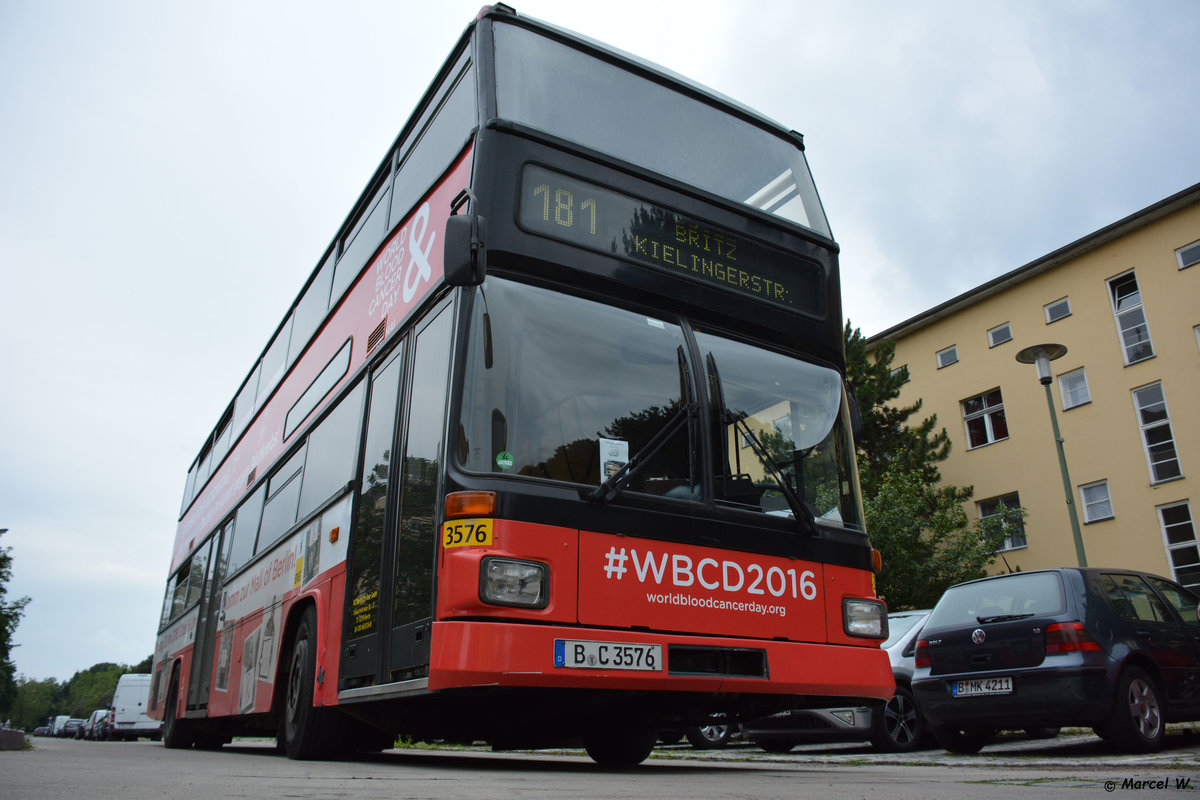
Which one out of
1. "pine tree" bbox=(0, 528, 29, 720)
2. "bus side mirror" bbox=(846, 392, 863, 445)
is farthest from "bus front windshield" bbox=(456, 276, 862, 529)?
"pine tree" bbox=(0, 528, 29, 720)

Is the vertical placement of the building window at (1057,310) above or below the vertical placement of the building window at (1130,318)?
above

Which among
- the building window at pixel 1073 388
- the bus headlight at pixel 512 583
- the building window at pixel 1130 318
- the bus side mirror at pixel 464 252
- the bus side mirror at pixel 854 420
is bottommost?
the bus headlight at pixel 512 583

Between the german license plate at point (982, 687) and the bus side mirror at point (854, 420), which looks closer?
the bus side mirror at point (854, 420)

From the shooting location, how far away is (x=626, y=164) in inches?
233

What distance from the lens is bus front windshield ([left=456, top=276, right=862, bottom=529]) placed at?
197 inches

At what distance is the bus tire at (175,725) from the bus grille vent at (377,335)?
25.9 ft

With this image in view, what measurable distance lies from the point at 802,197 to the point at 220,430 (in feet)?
37.6

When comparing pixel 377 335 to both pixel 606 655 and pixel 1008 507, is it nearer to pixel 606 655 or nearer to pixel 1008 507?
pixel 606 655

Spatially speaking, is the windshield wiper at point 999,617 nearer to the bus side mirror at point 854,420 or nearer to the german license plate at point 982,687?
the german license plate at point 982,687

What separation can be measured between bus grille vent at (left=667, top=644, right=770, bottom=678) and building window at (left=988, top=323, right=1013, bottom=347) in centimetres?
Answer: 2822

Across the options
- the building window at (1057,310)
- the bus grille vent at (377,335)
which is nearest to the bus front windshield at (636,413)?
the bus grille vent at (377,335)

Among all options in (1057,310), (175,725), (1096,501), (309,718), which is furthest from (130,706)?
(1057,310)

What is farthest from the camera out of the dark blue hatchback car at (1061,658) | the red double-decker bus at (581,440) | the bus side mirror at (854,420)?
the dark blue hatchback car at (1061,658)

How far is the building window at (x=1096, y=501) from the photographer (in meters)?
27.0
